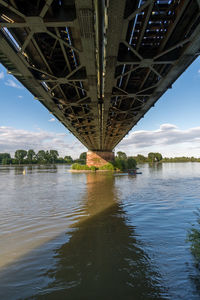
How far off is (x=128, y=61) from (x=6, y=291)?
8.89 m

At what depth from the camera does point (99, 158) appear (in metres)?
54.1

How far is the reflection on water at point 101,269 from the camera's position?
3766 mm

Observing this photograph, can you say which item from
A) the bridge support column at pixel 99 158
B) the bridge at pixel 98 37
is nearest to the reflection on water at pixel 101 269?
the bridge at pixel 98 37

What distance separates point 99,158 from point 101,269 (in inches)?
1946

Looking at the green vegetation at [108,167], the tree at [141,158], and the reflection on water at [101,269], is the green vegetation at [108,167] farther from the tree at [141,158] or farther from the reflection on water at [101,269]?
the tree at [141,158]

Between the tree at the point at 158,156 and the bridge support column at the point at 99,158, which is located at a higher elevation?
the tree at the point at 158,156

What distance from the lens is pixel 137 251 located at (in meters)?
5.59

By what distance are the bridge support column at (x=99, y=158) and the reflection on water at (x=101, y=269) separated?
4549cm

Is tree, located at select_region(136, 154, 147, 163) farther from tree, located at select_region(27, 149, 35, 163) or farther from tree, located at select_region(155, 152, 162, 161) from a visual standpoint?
tree, located at select_region(27, 149, 35, 163)

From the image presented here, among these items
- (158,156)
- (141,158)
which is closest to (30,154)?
(141,158)

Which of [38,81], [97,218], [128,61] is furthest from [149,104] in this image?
[97,218]

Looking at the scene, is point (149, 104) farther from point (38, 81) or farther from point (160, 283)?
point (160, 283)

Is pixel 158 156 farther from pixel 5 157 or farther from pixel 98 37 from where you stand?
pixel 98 37

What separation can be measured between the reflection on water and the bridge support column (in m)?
45.5
